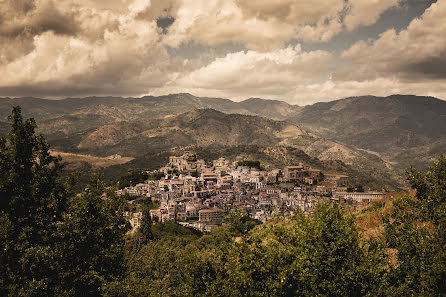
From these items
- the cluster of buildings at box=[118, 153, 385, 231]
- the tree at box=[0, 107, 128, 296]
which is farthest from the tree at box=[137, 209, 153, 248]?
the tree at box=[0, 107, 128, 296]

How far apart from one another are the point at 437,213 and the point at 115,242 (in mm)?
22809

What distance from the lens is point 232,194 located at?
527 feet

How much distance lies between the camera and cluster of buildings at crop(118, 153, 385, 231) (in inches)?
5167

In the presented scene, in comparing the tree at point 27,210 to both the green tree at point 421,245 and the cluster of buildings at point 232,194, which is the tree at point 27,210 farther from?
the cluster of buildings at point 232,194

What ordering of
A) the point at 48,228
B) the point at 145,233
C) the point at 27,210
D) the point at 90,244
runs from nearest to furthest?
the point at 27,210, the point at 48,228, the point at 90,244, the point at 145,233

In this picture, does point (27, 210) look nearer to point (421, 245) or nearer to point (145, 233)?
point (421, 245)

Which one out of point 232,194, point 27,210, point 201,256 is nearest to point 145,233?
point 232,194

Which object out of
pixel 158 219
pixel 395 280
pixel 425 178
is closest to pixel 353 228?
pixel 395 280

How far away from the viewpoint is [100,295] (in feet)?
65.2

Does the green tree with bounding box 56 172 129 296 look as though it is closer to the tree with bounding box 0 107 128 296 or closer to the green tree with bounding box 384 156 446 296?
the tree with bounding box 0 107 128 296

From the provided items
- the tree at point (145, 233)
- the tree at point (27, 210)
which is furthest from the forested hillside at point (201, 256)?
the tree at point (145, 233)

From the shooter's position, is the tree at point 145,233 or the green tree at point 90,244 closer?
the green tree at point 90,244

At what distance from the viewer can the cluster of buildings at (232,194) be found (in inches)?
5167

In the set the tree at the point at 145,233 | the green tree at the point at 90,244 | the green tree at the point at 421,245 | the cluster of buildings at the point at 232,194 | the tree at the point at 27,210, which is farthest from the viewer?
the cluster of buildings at the point at 232,194
